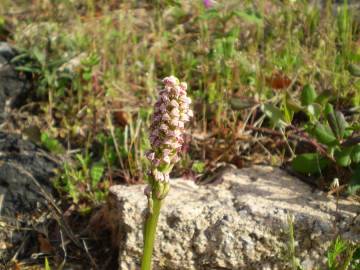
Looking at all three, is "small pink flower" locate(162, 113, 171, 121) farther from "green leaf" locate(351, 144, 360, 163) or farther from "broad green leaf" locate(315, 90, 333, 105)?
"broad green leaf" locate(315, 90, 333, 105)

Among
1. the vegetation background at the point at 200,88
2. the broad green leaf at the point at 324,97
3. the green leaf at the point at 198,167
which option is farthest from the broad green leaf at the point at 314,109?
the green leaf at the point at 198,167

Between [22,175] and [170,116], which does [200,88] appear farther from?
[170,116]

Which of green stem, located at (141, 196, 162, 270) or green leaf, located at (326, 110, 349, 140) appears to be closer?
green stem, located at (141, 196, 162, 270)

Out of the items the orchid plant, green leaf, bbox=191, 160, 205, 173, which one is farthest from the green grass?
the orchid plant

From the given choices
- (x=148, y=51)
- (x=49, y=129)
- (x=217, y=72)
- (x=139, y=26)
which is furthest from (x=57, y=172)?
(x=139, y=26)

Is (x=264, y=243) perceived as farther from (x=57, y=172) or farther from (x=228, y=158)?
(x=57, y=172)

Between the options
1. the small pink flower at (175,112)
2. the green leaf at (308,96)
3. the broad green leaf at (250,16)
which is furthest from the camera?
the broad green leaf at (250,16)

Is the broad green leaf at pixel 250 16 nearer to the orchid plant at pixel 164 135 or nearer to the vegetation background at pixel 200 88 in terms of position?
the vegetation background at pixel 200 88
